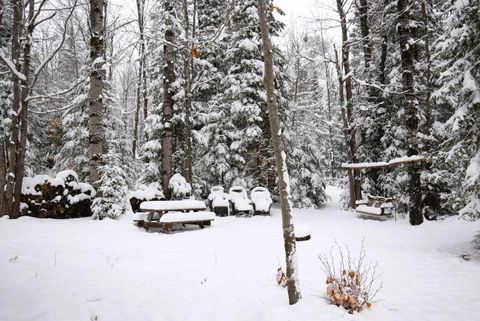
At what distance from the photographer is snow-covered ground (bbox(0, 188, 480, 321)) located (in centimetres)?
398

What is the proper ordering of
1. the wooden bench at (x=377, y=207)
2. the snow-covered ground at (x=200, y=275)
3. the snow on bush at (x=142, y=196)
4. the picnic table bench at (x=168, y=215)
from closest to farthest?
the snow-covered ground at (x=200, y=275)
the picnic table bench at (x=168, y=215)
the wooden bench at (x=377, y=207)
the snow on bush at (x=142, y=196)

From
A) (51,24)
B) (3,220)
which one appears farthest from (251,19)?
(51,24)

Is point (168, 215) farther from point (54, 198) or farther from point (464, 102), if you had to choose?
point (464, 102)

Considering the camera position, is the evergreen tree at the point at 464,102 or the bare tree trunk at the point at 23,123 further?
the bare tree trunk at the point at 23,123

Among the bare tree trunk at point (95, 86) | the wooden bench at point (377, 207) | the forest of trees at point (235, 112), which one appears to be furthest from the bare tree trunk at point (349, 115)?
the bare tree trunk at point (95, 86)

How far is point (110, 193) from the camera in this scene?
10734mm

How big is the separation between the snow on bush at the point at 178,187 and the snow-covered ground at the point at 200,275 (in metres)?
3.70

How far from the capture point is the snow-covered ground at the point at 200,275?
13.1ft

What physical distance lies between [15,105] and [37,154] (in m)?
9.22

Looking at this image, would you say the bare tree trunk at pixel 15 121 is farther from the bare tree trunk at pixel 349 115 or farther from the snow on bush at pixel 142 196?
the bare tree trunk at pixel 349 115

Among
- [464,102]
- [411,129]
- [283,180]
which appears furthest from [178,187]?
[464,102]

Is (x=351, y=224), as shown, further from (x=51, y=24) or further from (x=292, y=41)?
(x=51, y=24)

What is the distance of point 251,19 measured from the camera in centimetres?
1573

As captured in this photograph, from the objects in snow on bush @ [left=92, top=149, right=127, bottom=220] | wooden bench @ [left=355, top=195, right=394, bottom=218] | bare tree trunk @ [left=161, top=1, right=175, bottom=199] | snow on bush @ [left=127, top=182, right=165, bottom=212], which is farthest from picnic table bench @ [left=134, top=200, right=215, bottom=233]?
wooden bench @ [left=355, top=195, right=394, bottom=218]
